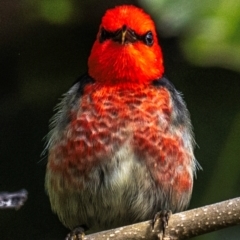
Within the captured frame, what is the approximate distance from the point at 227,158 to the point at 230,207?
2.95 feet

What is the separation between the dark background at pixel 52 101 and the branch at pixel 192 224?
60 cm

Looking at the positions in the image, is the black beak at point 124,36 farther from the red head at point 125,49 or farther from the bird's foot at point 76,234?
the bird's foot at point 76,234

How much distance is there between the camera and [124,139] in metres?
3.30

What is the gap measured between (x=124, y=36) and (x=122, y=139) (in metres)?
0.45

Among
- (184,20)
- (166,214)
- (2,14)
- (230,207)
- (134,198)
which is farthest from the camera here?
(2,14)

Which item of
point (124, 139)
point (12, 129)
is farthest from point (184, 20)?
point (12, 129)

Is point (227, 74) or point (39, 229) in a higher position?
point (227, 74)

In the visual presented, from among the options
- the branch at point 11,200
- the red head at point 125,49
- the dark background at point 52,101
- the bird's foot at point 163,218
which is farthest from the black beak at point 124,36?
the branch at point 11,200

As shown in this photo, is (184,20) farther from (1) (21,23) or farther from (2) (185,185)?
(1) (21,23)

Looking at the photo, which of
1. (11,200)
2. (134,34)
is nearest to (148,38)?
(134,34)

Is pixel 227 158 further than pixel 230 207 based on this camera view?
Yes

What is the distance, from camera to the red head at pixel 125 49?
3.37 meters

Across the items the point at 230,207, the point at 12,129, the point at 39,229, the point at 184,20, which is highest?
the point at 184,20

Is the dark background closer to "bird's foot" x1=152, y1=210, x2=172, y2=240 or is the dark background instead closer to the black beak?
the black beak
